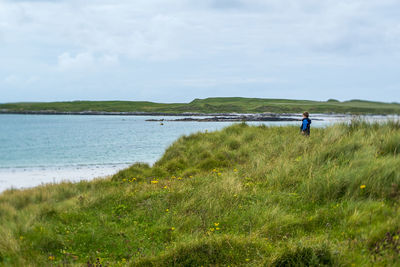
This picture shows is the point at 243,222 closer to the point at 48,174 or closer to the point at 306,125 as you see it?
the point at 306,125

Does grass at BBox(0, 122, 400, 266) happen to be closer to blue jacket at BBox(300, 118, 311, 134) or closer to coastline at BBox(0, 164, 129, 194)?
blue jacket at BBox(300, 118, 311, 134)

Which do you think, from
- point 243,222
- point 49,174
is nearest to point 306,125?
point 243,222

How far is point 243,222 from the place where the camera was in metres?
5.87

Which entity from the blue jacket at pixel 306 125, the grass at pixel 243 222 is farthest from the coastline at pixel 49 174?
the blue jacket at pixel 306 125

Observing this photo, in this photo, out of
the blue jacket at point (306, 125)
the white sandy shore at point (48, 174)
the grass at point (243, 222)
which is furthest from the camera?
the white sandy shore at point (48, 174)

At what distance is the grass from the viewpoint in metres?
4.41

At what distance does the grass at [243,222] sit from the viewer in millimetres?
4406

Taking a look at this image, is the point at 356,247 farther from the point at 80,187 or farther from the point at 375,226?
the point at 80,187

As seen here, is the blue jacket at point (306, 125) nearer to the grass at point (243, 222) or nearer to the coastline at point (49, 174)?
the grass at point (243, 222)

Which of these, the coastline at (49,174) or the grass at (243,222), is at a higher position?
the grass at (243,222)

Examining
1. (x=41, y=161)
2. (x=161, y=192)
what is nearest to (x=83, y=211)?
(x=161, y=192)

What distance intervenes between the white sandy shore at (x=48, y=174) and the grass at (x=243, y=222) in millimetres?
7422

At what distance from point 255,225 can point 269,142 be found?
1043 cm

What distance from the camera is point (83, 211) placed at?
746cm
